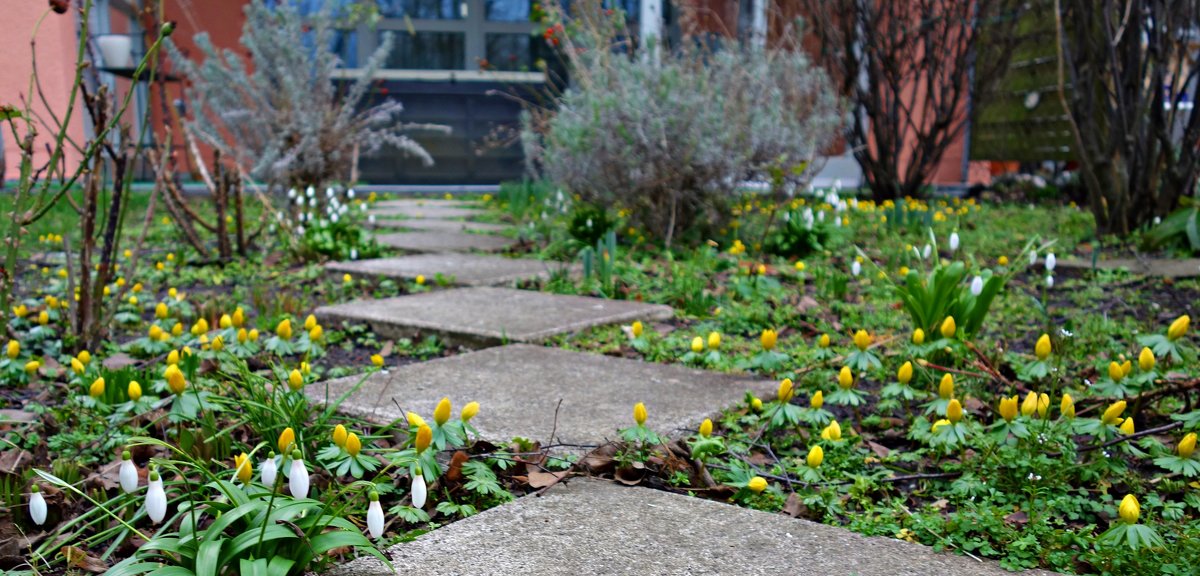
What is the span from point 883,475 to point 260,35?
4972 millimetres

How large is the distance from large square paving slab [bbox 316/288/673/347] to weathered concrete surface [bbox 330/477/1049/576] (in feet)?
4.45

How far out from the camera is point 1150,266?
4.34 m

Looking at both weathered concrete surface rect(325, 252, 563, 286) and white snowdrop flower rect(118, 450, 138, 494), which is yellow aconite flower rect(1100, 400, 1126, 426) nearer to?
white snowdrop flower rect(118, 450, 138, 494)

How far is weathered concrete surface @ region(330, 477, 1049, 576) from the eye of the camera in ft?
4.59

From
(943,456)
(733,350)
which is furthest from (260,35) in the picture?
(943,456)

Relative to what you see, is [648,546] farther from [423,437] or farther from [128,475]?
[128,475]

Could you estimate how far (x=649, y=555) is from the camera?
1448 mm

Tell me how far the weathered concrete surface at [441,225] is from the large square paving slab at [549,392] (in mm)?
3795

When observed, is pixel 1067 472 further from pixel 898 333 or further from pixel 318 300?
pixel 318 300

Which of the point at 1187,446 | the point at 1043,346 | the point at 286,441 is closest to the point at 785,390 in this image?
the point at 1043,346

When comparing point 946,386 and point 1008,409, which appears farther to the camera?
point 946,386

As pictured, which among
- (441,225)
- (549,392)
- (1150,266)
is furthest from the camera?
(441,225)

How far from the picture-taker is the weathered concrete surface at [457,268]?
13.9ft

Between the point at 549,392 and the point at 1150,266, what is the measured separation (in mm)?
3215
